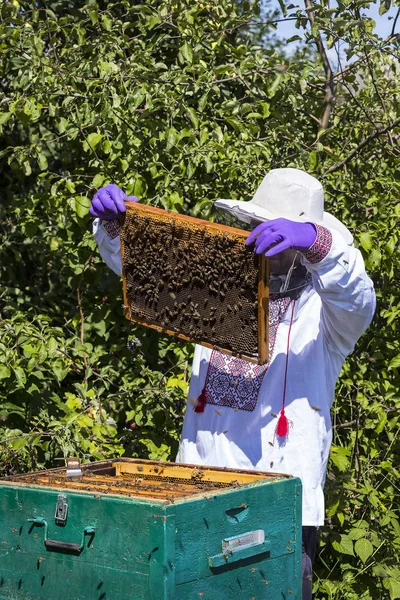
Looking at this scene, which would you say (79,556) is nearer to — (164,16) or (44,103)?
(44,103)

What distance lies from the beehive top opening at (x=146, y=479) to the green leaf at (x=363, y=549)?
1.47 metres

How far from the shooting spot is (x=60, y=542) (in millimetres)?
2043

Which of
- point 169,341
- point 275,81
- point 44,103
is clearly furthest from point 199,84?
point 169,341

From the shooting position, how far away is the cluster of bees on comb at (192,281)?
2.62 m

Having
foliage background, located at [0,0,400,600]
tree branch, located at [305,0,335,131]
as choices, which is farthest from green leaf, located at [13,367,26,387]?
tree branch, located at [305,0,335,131]

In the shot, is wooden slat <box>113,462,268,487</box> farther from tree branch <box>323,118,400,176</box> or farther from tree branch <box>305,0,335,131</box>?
tree branch <box>305,0,335,131</box>

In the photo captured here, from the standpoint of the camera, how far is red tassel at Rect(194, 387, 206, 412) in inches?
109

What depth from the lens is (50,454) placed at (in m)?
3.51

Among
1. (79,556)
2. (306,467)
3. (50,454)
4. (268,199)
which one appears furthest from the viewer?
(50,454)

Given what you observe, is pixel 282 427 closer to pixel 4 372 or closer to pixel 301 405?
pixel 301 405

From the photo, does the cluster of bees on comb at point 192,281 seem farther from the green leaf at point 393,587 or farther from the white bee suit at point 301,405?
the green leaf at point 393,587

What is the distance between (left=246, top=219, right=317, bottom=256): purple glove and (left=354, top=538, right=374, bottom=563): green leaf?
5.78ft

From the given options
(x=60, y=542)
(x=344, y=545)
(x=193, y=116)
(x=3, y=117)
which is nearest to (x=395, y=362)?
(x=344, y=545)

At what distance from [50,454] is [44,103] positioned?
1.53m
